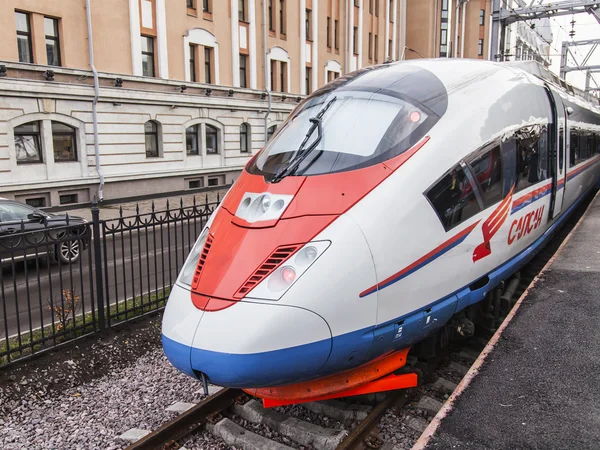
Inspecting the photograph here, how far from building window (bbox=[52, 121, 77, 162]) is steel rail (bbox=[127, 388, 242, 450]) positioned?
16616 millimetres

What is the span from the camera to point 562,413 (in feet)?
12.1

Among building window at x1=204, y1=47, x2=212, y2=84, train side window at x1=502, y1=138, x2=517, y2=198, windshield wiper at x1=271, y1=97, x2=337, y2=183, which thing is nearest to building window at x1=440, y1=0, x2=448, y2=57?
building window at x1=204, y1=47, x2=212, y2=84

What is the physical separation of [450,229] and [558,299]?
247 cm

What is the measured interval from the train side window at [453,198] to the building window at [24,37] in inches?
691

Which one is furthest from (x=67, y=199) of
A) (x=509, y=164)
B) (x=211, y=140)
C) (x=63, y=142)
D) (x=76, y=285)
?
(x=509, y=164)

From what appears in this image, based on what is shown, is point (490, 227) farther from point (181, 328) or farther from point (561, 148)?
point (561, 148)

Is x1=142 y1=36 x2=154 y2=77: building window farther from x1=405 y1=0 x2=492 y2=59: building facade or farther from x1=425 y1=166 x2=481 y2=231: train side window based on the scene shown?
A: x1=405 y1=0 x2=492 y2=59: building facade

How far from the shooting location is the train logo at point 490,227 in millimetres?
4633

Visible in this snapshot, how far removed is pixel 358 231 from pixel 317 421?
74.1 inches

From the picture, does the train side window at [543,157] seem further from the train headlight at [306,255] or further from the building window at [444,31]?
the building window at [444,31]

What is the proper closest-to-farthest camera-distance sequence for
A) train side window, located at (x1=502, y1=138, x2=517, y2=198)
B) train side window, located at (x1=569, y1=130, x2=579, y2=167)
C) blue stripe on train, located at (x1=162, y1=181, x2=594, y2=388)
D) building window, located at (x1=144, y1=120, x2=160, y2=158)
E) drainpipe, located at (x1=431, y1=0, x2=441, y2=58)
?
blue stripe on train, located at (x1=162, y1=181, x2=594, y2=388) < train side window, located at (x1=502, y1=138, x2=517, y2=198) < train side window, located at (x1=569, y1=130, x2=579, y2=167) < building window, located at (x1=144, y1=120, x2=160, y2=158) < drainpipe, located at (x1=431, y1=0, x2=441, y2=58)

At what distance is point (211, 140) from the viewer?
25828mm

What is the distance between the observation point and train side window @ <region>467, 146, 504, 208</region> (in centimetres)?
456

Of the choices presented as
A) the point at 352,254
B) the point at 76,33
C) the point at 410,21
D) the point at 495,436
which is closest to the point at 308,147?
the point at 352,254
